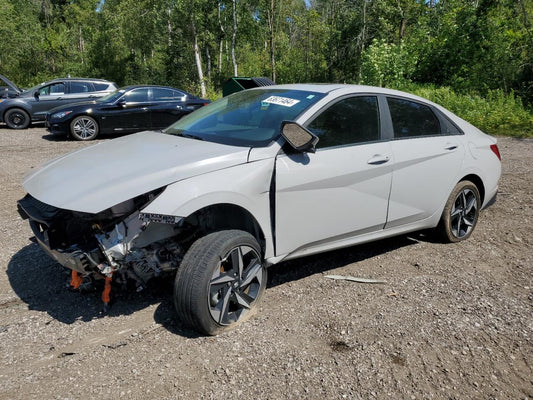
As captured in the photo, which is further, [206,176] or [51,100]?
[51,100]

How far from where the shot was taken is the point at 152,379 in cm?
264

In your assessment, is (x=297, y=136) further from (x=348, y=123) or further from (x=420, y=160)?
(x=420, y=160)

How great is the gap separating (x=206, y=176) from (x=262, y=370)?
1.31 meters

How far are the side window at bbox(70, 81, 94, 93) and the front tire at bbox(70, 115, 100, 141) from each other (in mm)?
3103

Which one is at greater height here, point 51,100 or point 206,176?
point 206,176

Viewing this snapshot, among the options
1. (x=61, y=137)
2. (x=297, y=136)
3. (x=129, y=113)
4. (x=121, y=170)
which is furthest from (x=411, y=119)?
(x=61, y=137)

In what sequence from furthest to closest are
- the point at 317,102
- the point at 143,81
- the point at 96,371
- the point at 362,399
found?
the point at 143,81, the point at 317,102, the point at 96,371, the point at 362,399

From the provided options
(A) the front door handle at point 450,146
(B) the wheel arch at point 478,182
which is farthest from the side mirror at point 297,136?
(B) the wheel arch at point 478,182

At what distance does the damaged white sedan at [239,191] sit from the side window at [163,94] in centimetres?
874

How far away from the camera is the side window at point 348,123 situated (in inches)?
142

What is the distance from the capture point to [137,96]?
12211 millimetres

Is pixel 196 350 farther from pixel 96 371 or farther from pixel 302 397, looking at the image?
pixel 302 397

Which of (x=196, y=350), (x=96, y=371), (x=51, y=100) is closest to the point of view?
(x=96, y=371)

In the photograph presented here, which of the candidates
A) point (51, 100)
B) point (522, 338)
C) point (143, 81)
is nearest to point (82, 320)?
point (522, 338)
